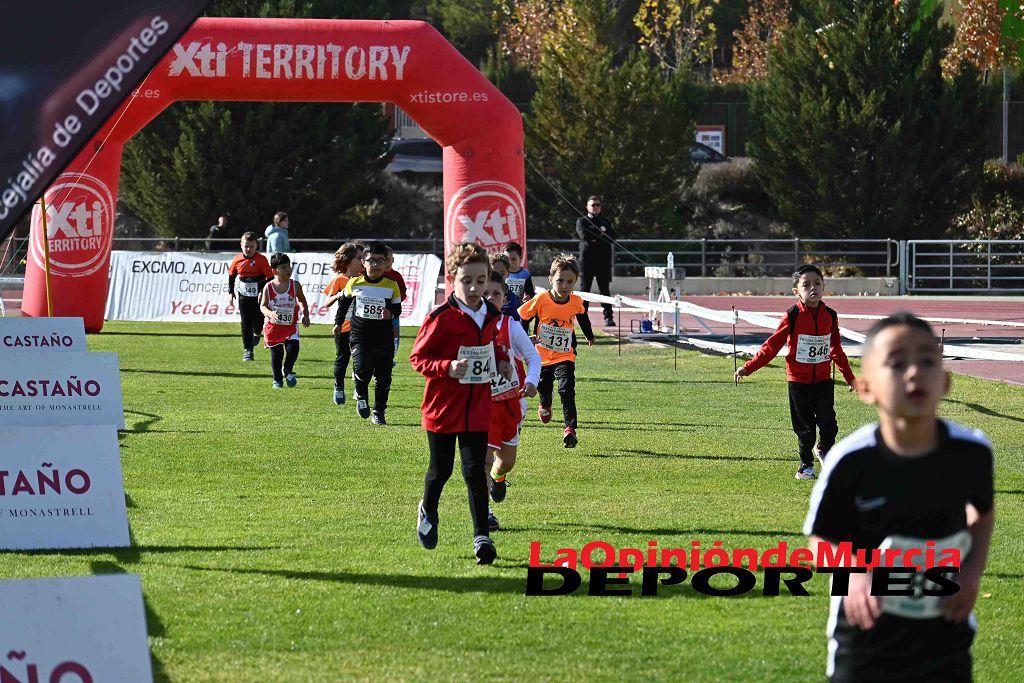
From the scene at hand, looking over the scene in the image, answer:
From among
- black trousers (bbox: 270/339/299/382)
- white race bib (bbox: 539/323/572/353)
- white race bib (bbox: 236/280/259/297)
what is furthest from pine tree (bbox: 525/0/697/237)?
white race bib (bbox: 539/323/572/353)

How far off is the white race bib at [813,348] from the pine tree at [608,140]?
94.0 ft

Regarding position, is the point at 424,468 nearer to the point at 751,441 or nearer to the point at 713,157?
the point at 751,441

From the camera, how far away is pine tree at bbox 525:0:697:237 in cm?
4144

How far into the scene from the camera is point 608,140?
4138 cm

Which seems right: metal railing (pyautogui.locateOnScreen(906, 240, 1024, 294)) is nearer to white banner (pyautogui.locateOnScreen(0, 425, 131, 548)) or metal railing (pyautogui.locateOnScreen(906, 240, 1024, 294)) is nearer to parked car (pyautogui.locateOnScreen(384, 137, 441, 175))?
parked car (pyautogui.locateOnScreen(384, 137, 441, 175))

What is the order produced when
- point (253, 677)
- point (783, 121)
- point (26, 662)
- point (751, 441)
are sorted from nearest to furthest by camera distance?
1. point (26, 662)
2. point (253, 677)
3. point (751, 441)
4. point (783, 121)

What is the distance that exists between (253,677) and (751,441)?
8.66 meters

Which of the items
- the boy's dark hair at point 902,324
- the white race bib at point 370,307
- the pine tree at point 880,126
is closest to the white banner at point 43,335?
the white race bib at point 370,307

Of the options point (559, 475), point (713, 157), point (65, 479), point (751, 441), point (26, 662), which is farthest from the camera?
point (713, 157)

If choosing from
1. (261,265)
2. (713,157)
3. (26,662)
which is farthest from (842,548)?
(713,157)

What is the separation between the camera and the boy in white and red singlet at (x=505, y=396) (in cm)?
969

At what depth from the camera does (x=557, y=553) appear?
30.1 ft

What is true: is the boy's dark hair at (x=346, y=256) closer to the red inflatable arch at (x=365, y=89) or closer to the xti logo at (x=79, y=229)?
the red inflatable arch at (x=365, y=89)

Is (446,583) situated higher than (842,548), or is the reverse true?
(842,548)
